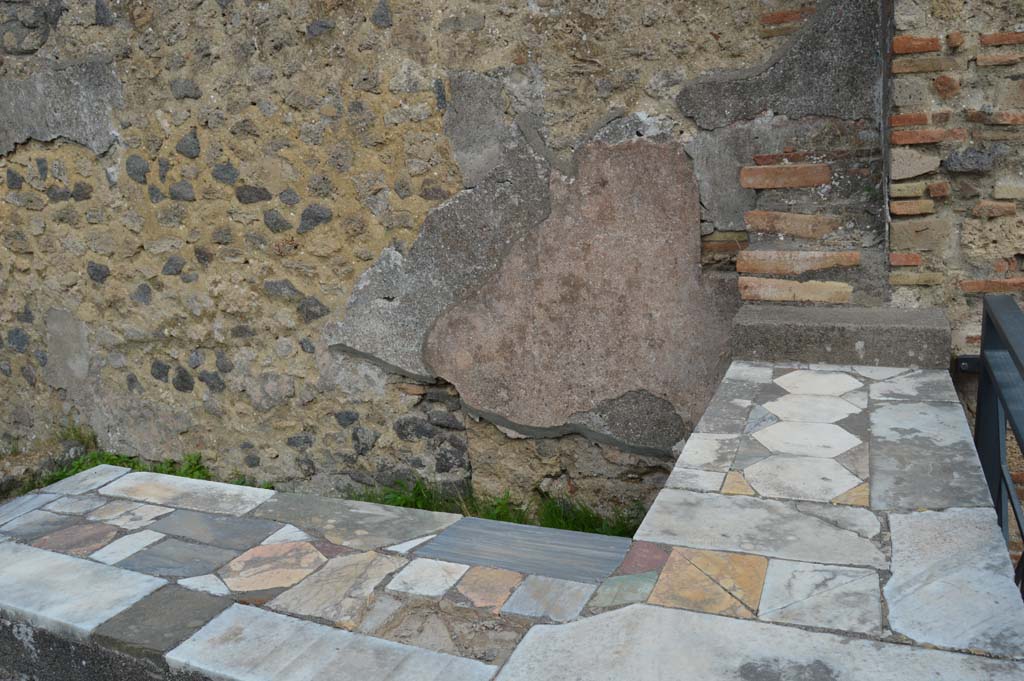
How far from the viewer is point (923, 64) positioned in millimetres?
2701

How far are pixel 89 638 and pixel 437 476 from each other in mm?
2009

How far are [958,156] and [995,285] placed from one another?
0.42 metres

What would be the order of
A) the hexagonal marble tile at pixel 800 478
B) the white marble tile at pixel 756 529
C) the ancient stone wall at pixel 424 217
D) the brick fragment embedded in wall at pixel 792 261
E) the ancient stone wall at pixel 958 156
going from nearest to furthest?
1. the white marble tile at pixel 756 529
2. the hexagonal marble tile at pixel 800 478
3. the ancient stone wall at pixel 958 156
4. the brick fragment embedded in wall at pixel 792 261
5. the ancient stone wall at pixel 424 217

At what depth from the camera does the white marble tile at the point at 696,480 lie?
6.99 ft

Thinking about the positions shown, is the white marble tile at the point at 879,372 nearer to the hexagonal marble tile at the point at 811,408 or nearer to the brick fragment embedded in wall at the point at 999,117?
the hexagonal marble tile at the point at 811,408

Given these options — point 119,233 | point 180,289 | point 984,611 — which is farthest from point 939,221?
point 119,233

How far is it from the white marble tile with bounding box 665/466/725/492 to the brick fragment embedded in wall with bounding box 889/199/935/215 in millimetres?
1202

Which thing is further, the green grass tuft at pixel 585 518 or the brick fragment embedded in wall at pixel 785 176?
the green grass tuft at pixel 585 518

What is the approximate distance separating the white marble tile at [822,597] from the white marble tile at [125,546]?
1814 mm

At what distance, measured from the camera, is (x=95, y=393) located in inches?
188

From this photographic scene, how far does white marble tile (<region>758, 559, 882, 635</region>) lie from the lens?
1.58 m

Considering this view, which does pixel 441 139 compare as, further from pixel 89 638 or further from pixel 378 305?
pixel 89 638

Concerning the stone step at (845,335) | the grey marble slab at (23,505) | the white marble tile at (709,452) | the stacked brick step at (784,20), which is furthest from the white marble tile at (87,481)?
the stacked brick step at (784,20)

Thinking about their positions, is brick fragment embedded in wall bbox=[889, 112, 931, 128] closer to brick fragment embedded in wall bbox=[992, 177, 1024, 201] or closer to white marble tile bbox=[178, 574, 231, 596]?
brick fragment embedded in wall bbox=[992, 177, 1024, 201]
